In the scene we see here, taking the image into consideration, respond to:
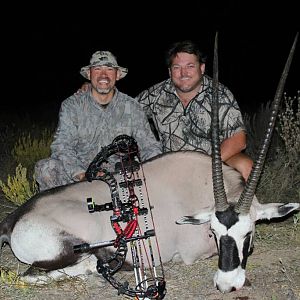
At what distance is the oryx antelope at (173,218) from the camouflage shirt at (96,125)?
83cm

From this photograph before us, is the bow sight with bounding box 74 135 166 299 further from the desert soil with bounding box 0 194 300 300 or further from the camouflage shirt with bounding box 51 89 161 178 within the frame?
the camouflage shirt with bounding box 51 89 161 178

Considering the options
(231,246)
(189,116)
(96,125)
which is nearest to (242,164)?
(189,116)

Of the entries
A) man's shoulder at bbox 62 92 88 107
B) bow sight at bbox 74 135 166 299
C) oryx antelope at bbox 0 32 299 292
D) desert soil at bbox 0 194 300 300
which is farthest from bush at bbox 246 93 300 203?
man's shoulder at bbox 62 92 88 107

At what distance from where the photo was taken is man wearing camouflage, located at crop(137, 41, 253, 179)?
5.46 metres

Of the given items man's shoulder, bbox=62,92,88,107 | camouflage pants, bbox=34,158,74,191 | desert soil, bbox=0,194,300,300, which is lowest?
desert soil, bbox=0,194,300,300

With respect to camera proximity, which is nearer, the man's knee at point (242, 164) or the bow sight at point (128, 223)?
the bow sight at point (128, 223)

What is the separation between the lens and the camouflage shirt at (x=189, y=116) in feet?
18.0

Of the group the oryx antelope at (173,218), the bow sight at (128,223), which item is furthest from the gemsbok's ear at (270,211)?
the bow sight at (128,223)

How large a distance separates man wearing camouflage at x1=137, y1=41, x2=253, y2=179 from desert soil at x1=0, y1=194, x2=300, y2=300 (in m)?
1.13

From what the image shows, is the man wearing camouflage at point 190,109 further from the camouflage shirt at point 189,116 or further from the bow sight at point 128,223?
the bow sight at point 128,223

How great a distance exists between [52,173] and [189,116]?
155cm

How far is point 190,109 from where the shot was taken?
564cm

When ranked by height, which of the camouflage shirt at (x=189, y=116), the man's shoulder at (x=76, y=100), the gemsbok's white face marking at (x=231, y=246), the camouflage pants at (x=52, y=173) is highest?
the man's shoulder at (x=76, y=100)

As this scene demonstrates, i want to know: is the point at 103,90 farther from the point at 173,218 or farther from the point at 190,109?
the point at 173,218
